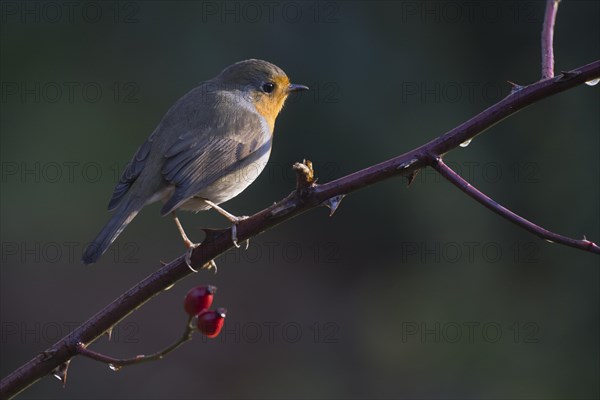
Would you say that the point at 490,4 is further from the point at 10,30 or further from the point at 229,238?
the point at 229,238

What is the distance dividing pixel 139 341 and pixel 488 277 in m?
2.76

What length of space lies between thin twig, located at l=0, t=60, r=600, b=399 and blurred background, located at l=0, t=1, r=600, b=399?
3.86m

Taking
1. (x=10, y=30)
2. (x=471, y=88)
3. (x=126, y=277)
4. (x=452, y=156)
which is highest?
(x=10, y=30)

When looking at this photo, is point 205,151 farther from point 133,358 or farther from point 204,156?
point 133,358

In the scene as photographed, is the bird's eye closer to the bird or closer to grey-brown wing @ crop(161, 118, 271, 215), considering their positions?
the bird

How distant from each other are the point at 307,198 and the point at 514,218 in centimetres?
49

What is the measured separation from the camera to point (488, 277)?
577cm

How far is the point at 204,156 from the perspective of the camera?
363 cm

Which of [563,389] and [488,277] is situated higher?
[488,277]

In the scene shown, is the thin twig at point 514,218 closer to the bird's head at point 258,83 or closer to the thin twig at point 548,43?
the thin twig at point 548,43

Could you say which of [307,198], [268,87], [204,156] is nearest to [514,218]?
[307,198]

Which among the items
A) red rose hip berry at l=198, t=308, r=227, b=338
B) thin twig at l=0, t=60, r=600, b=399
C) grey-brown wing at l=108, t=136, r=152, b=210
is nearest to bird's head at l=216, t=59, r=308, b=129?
grey-brown wing at l=108, t=136, r=152, b=210

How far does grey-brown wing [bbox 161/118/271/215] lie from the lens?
3455mm

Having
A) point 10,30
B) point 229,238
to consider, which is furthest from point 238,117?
point 10,30
